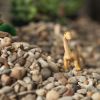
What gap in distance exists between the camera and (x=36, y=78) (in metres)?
2.68

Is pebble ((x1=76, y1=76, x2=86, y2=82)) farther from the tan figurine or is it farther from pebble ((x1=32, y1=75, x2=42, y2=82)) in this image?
pebble ((x1=32, y1=75, x2=42, y2=82))

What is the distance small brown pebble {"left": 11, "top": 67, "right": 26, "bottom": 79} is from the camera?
104 inches

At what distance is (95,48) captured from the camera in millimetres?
5043

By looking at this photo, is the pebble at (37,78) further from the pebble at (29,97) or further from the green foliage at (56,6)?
the green foliage at (56,6)

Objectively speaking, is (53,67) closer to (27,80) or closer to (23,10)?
(27,80)

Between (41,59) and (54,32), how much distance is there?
199 centimetres

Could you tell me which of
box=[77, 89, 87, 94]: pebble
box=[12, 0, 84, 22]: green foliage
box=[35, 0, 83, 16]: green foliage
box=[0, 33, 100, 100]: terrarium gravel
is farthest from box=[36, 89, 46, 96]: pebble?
box=[35, 0, 83, 16]: green foliage

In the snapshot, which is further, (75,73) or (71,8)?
(71,8)

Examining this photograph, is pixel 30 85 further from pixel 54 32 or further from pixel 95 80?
pixel 54 32

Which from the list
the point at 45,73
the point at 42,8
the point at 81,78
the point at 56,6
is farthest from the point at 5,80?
the point at 56,6

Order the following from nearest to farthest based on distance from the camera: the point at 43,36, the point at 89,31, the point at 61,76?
the point at 61,76, the point at 43,36, the point at 89,31

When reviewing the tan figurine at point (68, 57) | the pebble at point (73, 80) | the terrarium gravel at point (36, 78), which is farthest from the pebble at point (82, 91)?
the tan figurine at point (68, 57)

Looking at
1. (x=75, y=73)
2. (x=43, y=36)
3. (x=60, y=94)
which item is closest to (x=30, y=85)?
(x=60, y=94)

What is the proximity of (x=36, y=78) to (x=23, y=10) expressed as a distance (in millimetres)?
2826
